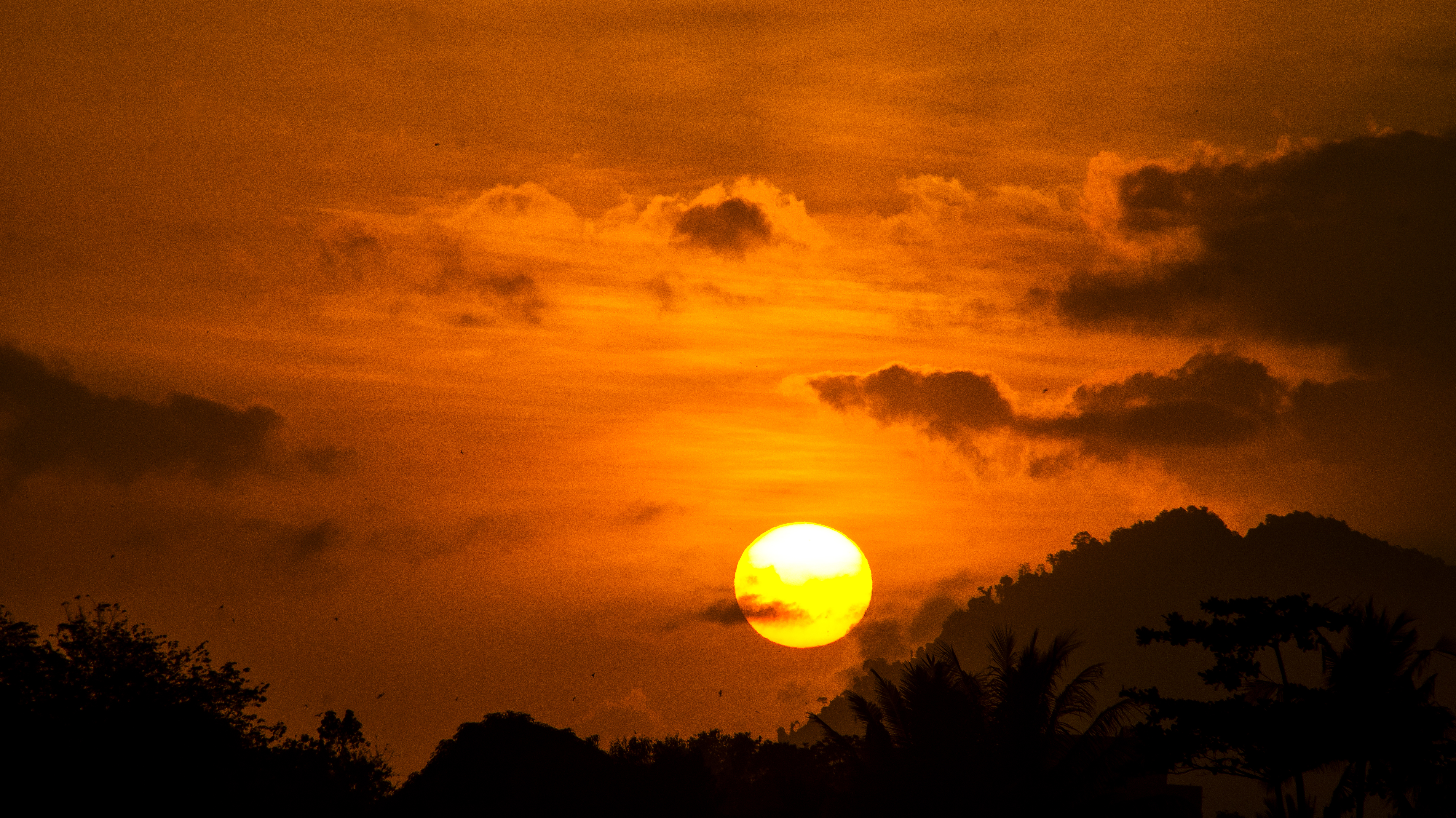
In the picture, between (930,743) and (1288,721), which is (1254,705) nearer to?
(1288,721)

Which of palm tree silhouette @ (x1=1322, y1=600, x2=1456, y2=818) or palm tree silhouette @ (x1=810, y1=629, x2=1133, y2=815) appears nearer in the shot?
palm tree silhouette @ (x1=1322, y1=600, x2=1456, y2=818)

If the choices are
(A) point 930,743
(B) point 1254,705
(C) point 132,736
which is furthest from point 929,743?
A: (C) point 132,736

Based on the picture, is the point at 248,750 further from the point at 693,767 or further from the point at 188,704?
the point at 693,767

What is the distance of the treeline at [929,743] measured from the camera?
23.6 m

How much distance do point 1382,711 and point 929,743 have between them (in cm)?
963

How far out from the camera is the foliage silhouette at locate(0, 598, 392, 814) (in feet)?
89.6

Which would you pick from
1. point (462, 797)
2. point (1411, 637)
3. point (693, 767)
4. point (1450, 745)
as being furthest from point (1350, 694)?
point (462, 797)

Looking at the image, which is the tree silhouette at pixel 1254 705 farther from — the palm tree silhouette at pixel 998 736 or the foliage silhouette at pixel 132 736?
the foliage silhouette at pixel 132 736

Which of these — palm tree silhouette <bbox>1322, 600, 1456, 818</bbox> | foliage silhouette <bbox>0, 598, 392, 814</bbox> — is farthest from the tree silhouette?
foliage silhouette <bbox>0, 598, 392, 814</bbox>

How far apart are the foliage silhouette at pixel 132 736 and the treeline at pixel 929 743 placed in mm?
52

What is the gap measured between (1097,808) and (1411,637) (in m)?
7.91

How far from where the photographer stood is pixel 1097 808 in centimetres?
2872

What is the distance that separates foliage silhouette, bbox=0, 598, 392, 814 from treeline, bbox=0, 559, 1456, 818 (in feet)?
0.17

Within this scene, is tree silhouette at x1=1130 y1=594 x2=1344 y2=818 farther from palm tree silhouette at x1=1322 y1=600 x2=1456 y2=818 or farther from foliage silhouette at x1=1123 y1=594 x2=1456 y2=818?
palm tree silhouette at x1=1322 y1=600 x2=1456 y2=818
